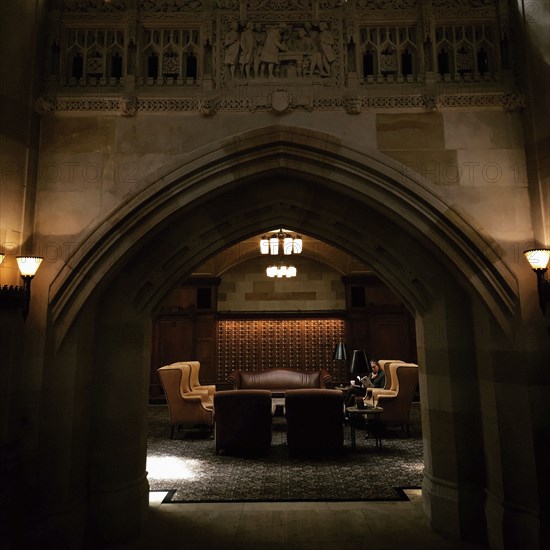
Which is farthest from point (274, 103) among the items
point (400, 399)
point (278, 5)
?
point (400, 399)

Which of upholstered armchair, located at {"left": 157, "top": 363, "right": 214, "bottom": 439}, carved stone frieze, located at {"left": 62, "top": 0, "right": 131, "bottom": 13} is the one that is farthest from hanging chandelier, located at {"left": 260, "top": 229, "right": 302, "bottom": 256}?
carved stone frieze, located at {"left": 62, "top": 0, "right": 131, "bottom": 13}

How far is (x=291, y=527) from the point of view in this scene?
3.63 meters

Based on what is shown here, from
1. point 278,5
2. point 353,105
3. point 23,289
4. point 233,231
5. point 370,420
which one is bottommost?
point 370,420

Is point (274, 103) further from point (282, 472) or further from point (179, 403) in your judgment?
point (179, 403)

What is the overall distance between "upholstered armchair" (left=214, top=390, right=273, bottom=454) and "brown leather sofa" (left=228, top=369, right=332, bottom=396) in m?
3.50

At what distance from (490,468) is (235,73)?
12.0 feet

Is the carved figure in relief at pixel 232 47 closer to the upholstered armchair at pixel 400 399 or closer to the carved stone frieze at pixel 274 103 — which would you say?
the carved stone frieze at pixel 274 103

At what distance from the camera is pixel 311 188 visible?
3.84m

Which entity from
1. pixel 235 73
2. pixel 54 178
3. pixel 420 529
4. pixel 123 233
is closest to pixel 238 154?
pixel 235 73

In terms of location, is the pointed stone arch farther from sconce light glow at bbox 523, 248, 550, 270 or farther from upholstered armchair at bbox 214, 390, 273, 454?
upholstered armchair at bbox 214, 390, 273, 454

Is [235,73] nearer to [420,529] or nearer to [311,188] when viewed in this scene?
[311,188]

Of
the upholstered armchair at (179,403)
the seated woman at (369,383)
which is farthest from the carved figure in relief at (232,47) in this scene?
the seated woman at (369,383)

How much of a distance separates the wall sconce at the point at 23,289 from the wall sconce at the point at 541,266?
10.9ft

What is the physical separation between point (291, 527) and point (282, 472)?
145cm
